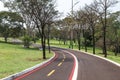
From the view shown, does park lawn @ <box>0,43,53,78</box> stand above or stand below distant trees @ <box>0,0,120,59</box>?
below

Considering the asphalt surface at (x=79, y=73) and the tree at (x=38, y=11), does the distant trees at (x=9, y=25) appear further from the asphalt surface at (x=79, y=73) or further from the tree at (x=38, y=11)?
the asphalt surface at (x=79, y=73)

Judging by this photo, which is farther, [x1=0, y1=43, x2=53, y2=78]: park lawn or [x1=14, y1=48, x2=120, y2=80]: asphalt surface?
[x1=0, y1=43, x2=53, y2=78]: park lawn

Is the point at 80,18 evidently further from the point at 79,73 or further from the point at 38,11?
the point at 79,73

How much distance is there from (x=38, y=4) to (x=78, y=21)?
37.5 meters

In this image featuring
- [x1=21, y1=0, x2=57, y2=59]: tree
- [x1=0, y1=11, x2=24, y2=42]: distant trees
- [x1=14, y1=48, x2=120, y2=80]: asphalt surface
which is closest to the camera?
[x1=14, y1=48, x2=120, y2=80]: asphalt surface

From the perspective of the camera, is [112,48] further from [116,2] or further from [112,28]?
[116,2]

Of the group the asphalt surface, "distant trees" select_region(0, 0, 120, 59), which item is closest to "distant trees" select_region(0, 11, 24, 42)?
"distant trees" select_region(0, 0, 120, 59)

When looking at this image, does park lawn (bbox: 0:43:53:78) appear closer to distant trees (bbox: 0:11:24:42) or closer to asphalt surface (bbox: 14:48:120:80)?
asphalt surface (bbox: 14:48:120:80)

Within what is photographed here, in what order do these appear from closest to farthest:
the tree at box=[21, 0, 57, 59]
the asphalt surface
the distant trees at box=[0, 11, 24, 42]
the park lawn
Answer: the asphalt surface
the park lawn
the tree at box=[21, 0, 57, 59]
the distant trees at box=[0, 11, 24, 42]

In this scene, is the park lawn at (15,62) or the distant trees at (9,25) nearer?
the park lawn at (15,62)

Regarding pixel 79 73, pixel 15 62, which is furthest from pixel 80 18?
pixel 79 73

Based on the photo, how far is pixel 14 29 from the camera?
100 meters

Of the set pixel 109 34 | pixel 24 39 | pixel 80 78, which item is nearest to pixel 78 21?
pixel 109 34

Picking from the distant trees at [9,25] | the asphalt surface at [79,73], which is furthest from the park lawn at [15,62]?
the distant trees at [9,25]
